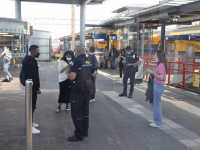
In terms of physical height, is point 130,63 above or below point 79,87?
above

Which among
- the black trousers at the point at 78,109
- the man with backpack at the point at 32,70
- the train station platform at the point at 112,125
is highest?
the man with backpack at the point at 32,70

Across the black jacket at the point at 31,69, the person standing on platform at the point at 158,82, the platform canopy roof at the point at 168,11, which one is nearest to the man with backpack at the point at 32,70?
the black jacket at the point at 31,69

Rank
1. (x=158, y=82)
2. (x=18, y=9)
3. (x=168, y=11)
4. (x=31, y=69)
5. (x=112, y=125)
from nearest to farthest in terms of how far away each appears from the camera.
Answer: (x=31, y=69) → (x=158, y=82) → (x=112, y=125) → (x=168, y=11) → (x=18, y=9)

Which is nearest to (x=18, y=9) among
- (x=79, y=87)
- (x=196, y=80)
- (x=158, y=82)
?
(x=196, y=80)

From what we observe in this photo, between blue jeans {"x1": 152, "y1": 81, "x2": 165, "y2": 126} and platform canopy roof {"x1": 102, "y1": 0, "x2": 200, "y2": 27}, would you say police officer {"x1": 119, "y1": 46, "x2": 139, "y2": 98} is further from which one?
platform canopy roof {"x1": 102, "y1": 0, "x2": 200, "y2": 27}

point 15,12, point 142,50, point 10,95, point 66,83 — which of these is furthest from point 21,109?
point 15,12

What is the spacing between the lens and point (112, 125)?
581 cm

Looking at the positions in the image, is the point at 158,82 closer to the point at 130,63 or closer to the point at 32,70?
the point at 32,70

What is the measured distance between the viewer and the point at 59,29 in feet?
134

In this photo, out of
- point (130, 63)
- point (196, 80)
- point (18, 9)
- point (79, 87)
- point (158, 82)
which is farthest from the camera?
point (18, 9)

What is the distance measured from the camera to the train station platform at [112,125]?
4.64 metres

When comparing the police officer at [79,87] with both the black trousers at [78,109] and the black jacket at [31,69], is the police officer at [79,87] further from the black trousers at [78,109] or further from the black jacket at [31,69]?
the black jacket at [31,69]

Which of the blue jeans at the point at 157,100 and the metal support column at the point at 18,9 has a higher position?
the metal support column at the point at 18,9

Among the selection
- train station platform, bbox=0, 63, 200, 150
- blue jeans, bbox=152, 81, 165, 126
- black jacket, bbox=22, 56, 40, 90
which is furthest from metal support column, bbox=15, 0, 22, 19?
blue jeans, bbox=152, 81, 165, 126
